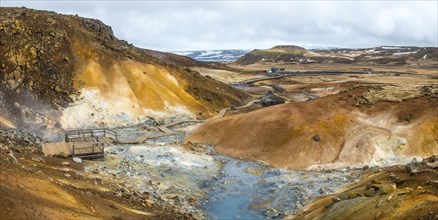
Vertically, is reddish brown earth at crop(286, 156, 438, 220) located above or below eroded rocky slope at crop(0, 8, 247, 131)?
below

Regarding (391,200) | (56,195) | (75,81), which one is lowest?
(391,200)

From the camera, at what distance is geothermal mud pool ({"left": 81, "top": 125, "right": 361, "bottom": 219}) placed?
29406 millimetres

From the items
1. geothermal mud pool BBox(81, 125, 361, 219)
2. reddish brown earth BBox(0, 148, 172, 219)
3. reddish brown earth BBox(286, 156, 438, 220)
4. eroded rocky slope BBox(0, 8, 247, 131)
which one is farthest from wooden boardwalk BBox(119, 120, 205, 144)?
reddish brown earth BBox(286, 156, 438, 220)

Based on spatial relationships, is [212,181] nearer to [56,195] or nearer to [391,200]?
[56,195]

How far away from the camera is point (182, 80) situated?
66.9 metres

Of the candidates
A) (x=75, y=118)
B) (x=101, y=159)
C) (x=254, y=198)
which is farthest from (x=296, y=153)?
(x=75, y=118)

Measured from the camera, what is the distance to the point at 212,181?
3472cm

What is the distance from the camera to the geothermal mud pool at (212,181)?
29.4m

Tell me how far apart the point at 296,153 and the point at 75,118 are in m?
25.2

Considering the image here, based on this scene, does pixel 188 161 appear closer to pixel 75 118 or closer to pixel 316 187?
pixel 316 187

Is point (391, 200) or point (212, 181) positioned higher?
point (391, 200)

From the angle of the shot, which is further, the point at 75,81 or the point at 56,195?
the point at 75,81

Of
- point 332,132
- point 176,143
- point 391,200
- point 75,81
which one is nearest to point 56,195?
point 391,200

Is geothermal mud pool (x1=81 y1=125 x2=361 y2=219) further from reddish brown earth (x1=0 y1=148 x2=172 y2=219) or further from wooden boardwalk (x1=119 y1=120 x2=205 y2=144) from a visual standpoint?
reddish brown earth (x1=0 y1=148 x2=172 y2=219)
